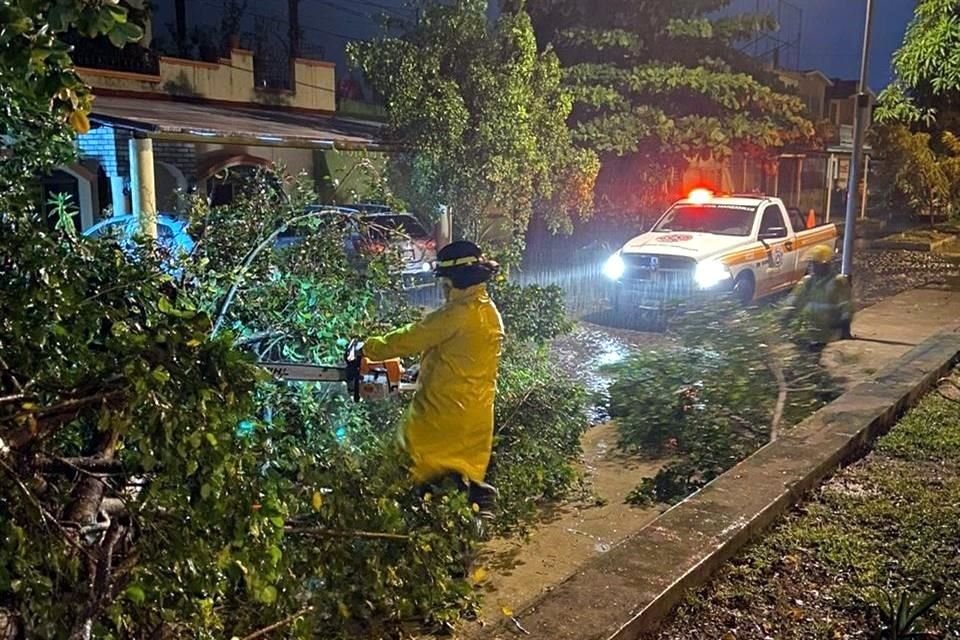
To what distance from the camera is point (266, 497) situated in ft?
7.79

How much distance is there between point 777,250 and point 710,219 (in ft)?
3.56

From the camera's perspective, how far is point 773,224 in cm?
1303

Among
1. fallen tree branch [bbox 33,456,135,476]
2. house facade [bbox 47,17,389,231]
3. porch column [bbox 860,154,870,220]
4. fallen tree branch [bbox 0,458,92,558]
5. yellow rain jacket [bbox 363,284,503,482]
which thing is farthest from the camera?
porch column [bbox 860,154,870,220]

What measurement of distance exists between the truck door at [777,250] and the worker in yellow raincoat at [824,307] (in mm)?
1635

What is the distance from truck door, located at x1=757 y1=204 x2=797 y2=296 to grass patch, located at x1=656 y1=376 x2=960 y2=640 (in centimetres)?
739

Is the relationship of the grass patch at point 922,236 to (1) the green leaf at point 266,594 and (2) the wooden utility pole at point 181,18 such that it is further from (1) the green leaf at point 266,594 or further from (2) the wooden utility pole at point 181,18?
(1) the green leaf at point 266,594

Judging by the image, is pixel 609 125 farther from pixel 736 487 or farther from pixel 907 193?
pixel 907 193

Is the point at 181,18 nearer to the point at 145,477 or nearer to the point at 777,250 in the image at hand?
the point at 777,250

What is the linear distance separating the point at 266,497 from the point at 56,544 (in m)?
0.53

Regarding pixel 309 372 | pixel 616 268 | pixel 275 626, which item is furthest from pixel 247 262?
pixel 616 268

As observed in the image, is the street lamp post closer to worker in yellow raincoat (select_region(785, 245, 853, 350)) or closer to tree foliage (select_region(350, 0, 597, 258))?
worker in yellow raincoat (select_region(785, 245, 853, 350))

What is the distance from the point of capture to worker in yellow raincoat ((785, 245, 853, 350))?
400 inches

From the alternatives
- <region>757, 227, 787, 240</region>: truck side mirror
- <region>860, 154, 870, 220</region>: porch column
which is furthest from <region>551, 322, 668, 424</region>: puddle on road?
<region>860, 154, 870, 220</region>: porch column

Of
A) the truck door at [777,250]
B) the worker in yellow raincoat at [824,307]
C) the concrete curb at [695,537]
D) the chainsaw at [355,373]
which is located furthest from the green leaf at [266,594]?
the truck door at [777,250]
